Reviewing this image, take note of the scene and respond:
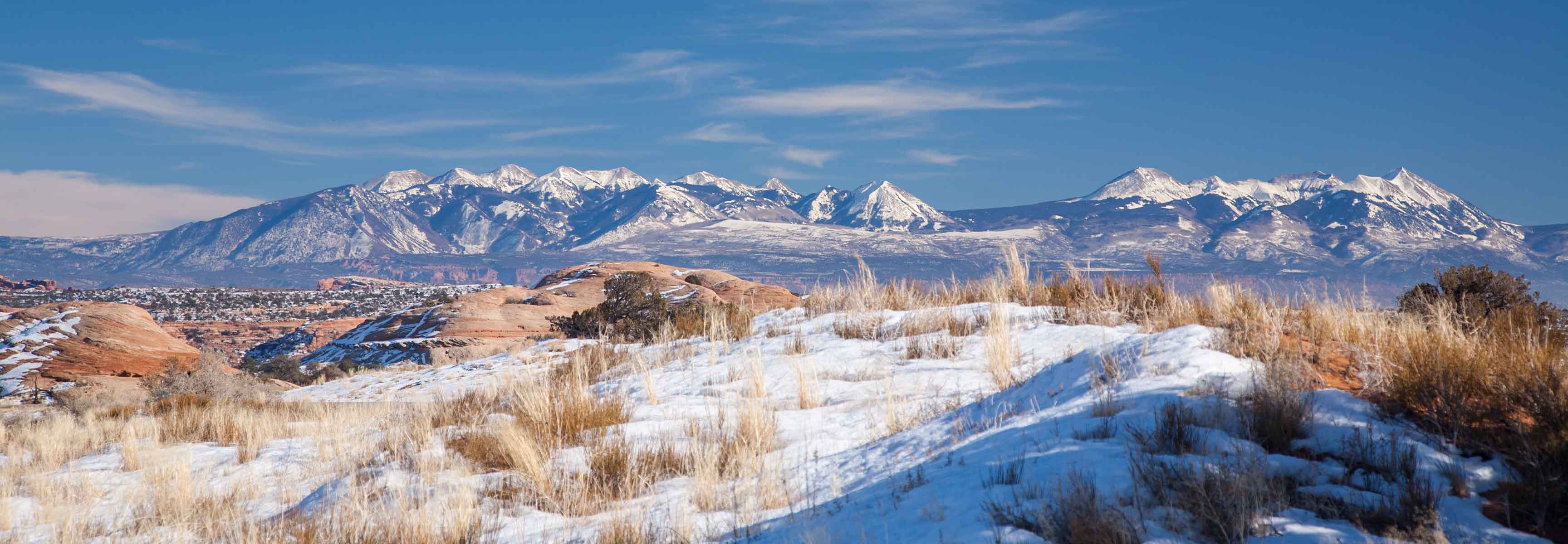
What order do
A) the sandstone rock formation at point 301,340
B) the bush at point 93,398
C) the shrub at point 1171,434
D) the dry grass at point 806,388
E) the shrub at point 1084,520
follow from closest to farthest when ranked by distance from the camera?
the shrub at point 1084,520, the shrub at point 1171,434, the dry grass at point 806,388, the bush at point 93,398, the sandstone rock formation at point 301,340

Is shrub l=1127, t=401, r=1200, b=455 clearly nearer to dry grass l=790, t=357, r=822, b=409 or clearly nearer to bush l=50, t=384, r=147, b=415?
dry grass l=790, t=357, r=822, b=409

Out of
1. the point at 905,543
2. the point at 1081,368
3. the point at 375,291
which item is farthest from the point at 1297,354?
the point at 375,291

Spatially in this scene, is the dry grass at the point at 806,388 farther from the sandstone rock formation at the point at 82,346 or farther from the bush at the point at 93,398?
the sandstone rock formation at the point at 82,346

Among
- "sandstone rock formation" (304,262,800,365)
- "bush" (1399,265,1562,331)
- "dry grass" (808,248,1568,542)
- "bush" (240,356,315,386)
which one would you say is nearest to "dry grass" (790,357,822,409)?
"dry grass" (808,248,1568,542)

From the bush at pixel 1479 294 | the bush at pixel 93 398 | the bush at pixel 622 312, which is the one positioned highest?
the bush at pixel 1479 294

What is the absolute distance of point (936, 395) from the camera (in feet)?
22.4

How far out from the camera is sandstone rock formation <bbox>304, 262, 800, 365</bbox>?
2842 cm

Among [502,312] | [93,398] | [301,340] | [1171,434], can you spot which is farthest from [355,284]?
[1171,434]

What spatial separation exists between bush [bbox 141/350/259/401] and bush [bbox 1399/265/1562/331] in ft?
50.1

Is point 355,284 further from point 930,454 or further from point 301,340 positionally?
point 930,454

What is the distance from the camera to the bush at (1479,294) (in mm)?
9523

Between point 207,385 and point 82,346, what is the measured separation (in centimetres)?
1493

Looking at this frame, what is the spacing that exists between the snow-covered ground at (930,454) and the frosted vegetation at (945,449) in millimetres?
24

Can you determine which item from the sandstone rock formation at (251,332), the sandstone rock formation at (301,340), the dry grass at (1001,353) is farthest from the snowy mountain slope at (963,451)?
the sandstone rock formation at (251,332)
